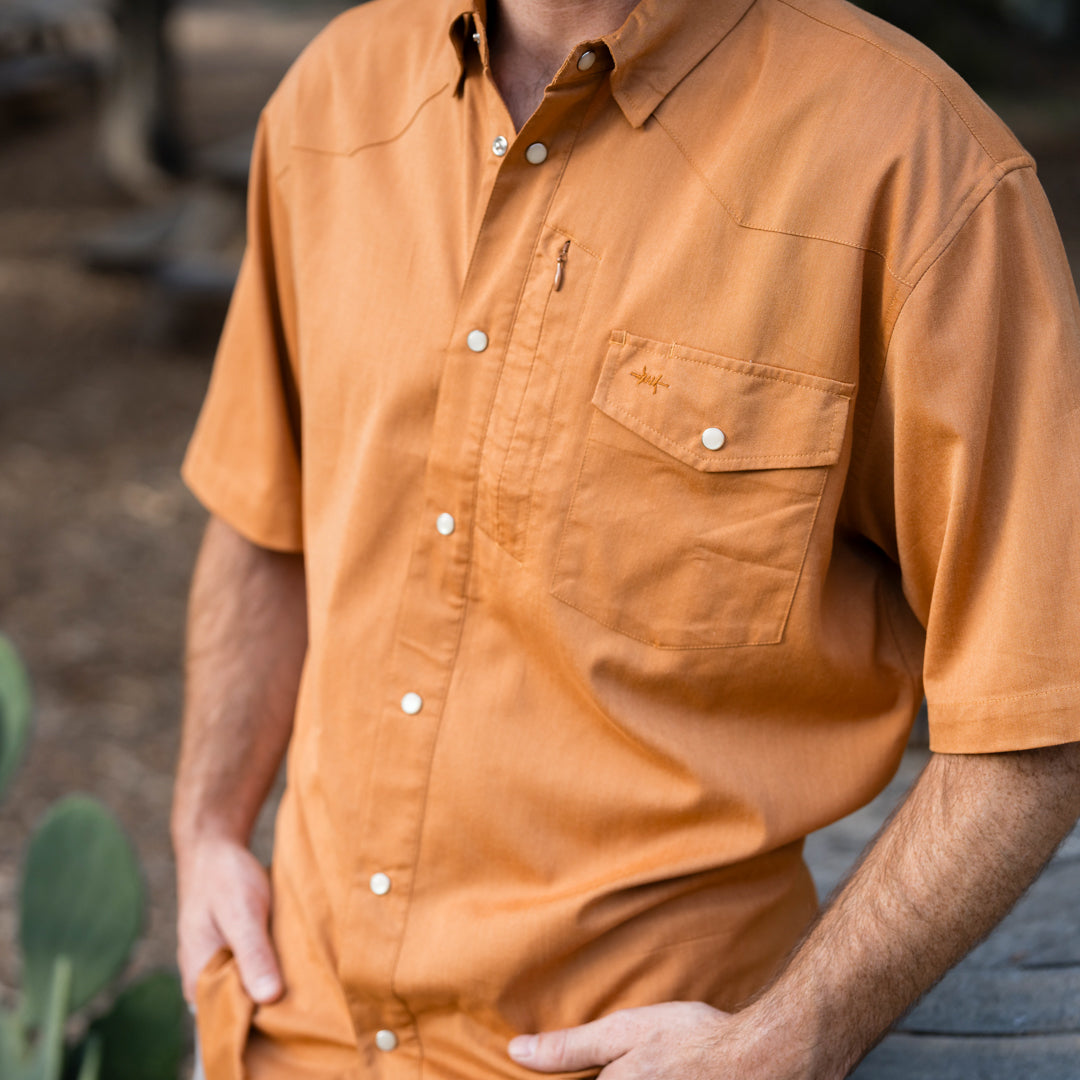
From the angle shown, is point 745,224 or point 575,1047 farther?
point 575,1047

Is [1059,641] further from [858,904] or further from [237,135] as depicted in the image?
[237,135]

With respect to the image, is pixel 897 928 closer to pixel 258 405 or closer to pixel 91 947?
pixel 258 405

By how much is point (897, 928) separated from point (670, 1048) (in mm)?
234

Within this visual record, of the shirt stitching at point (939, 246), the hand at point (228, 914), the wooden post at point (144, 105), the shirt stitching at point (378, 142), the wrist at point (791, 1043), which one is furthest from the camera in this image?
the wooden post at point (144, 105)

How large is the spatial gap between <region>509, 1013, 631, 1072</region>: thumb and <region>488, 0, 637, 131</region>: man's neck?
86 cm

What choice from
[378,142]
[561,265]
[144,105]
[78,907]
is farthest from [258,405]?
[144,105]

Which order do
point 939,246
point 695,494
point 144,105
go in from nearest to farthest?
point 939,246 < point 695,494 < point 144,105

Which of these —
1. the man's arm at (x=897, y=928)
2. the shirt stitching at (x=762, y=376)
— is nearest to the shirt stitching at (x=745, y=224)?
the shirt stitching at (x=762, y=376)

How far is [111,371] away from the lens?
5.79m

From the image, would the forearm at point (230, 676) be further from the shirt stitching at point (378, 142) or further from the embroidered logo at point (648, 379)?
the embroidered logo at point (648, 379)

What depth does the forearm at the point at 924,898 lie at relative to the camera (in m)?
1.03

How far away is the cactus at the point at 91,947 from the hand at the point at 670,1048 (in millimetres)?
836

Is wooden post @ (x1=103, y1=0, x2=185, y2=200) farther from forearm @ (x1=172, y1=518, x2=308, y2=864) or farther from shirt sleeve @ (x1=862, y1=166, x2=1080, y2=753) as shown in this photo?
shirt sleeve @ (x1=862, y1=166, x2=1080, y2=753)

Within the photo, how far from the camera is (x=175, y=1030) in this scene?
1.73 m
